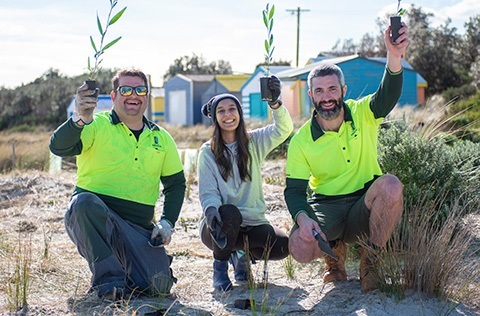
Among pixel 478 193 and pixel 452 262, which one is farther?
pixel 478 193

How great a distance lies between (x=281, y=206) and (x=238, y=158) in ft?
9.19

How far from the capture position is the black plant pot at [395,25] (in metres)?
4.11

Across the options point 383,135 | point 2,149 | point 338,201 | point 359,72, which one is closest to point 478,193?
point 383,135

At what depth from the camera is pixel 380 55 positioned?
40.6 m

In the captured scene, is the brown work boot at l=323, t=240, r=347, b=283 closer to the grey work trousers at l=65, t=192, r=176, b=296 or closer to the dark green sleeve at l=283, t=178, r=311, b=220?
the dark green sleeve at l=283, t=178, r=311, b=220

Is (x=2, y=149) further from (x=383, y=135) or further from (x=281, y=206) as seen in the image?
(x=383, y=135)

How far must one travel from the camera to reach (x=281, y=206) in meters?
7.30

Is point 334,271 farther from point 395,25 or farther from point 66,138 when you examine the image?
point 66,138

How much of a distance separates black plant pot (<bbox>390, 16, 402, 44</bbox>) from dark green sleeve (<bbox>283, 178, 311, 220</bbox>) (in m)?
1.09

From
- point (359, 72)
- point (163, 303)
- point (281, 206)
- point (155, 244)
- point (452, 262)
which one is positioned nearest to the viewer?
point (452, 262)

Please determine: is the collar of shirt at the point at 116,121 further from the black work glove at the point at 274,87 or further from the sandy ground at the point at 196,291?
the sandy ground at the point at 196,291

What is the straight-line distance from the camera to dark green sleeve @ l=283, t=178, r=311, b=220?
4145 millimetres

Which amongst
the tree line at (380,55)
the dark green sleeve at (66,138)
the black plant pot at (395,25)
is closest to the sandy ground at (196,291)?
the dark green sleeve at (66,138)

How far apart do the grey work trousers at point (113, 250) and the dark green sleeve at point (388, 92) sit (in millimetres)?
1767
